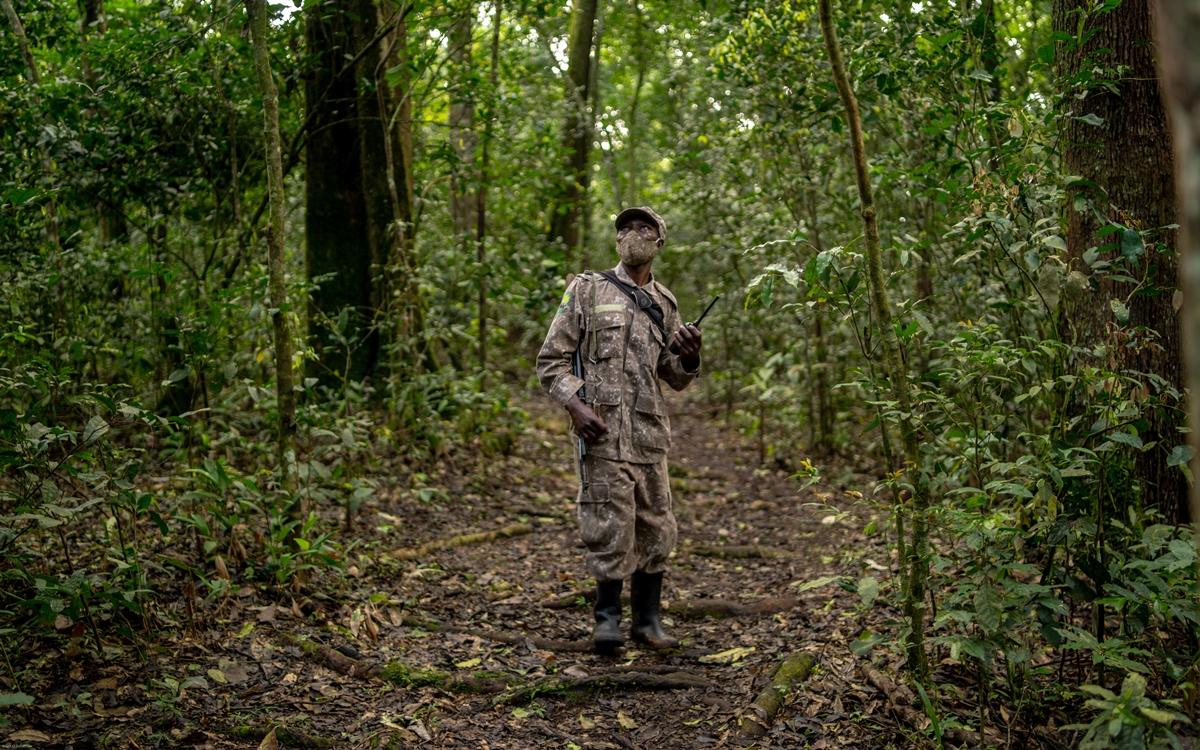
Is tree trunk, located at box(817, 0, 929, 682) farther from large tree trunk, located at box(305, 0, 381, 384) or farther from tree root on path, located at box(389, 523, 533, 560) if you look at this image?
large tree trunk, located at box(305, 0, 381, 384)

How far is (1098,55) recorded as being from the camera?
390 centimetres

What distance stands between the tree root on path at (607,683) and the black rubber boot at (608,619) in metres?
0.35

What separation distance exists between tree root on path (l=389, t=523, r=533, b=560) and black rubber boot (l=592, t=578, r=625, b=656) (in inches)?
66.3

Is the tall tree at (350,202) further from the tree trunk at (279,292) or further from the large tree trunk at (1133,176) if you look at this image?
the large tree trunk at (1133,176)

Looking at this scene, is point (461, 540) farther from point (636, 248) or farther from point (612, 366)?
point (636, 248)

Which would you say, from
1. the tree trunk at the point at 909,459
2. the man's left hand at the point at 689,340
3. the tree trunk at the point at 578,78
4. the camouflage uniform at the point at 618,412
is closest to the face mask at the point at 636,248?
the camouflage uniform at the point at 618,412

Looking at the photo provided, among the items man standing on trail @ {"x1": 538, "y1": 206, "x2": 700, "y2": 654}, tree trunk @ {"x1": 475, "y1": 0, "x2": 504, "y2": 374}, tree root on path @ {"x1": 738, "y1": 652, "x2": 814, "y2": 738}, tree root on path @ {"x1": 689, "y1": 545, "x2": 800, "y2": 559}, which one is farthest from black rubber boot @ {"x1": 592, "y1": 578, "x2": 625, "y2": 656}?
tree trunk @ {"x1": 475, "y1": 0, "x2": 504, "y2": 374}

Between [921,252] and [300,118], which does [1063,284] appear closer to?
[921,252]

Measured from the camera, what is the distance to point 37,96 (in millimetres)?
5340

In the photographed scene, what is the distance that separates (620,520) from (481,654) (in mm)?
992

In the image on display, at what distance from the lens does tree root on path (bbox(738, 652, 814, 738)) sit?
11.3 feet

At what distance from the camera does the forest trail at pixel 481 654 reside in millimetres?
3334

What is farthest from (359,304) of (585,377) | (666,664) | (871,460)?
(871,460)

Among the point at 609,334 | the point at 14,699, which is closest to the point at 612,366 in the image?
the point at 609,334
